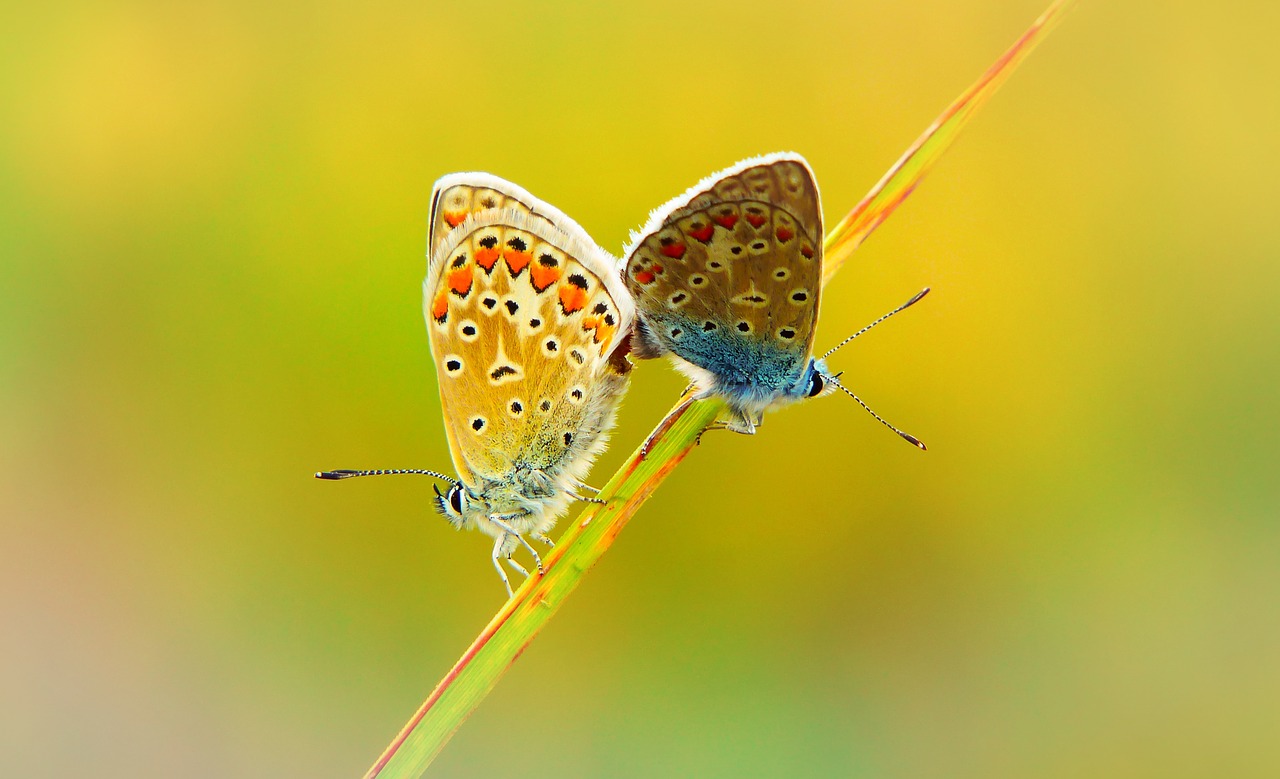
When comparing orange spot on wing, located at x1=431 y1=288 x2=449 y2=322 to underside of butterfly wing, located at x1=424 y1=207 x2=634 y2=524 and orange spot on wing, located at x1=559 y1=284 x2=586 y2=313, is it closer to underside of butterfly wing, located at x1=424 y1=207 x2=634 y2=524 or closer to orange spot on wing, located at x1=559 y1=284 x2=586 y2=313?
underside of butterfly wing, located at x1=424 y1=207 x2=634 y2=524

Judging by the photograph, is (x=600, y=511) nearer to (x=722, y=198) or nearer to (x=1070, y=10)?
(x=722, y=198)

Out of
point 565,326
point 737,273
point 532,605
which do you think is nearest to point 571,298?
point 565,326

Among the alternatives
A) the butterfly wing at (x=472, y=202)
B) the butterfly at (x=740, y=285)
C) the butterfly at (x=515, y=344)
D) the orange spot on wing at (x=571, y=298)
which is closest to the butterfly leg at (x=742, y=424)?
the butterfly at (x=740, y=285)

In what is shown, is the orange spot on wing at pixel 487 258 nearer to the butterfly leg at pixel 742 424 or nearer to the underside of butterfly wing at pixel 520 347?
→ the underside of butterfly wing at pixel 520 347

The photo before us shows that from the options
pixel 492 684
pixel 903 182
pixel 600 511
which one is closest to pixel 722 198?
pixel 903 182

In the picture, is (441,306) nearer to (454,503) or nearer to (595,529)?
(454,503)

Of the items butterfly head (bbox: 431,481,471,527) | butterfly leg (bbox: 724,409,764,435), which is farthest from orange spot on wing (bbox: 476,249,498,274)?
butterfly leg (bbox: 724,409,764,435)
